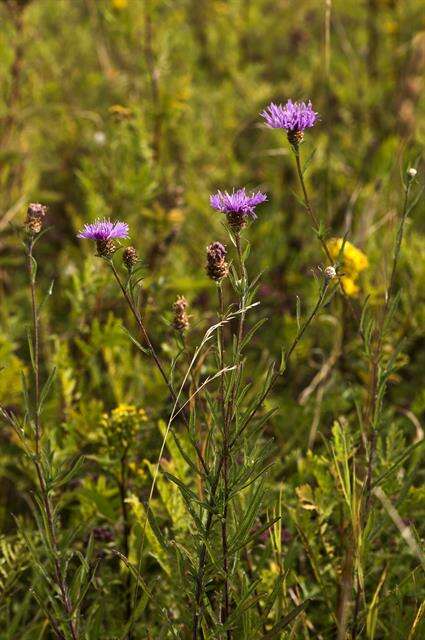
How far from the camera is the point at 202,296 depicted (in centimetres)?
240

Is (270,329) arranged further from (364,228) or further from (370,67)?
(370,67)

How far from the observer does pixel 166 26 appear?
3.02 meters

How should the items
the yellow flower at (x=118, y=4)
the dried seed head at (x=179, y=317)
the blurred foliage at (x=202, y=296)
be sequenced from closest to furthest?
the dried seed head at (x=179, y=317)
the blurred foliage at (x=202, y=296)
the yellow flower at (x=118, y=4)

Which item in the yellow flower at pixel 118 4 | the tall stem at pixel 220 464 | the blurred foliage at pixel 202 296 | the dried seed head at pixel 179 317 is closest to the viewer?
the tall stem at pixel 220 464

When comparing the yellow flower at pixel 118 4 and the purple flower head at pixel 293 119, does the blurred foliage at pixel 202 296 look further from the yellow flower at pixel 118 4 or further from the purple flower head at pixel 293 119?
the purple flower head at pixel 293 119

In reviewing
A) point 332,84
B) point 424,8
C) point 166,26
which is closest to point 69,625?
point 166,26

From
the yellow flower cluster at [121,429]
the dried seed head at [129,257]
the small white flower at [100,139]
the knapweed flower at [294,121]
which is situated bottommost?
the dried seed head at [129,257]

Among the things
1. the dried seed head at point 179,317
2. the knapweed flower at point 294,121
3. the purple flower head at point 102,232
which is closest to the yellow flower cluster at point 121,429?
the dried seed head at point 179,317

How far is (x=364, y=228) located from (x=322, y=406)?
0.52 meters

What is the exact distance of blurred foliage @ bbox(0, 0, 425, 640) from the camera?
128cm

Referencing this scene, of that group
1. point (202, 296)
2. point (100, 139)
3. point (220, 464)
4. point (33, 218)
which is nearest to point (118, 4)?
point (100, 139)

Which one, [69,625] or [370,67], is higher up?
[370,67]

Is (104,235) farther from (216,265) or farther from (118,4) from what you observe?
(118,4)

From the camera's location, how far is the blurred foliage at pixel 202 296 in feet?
4.21
